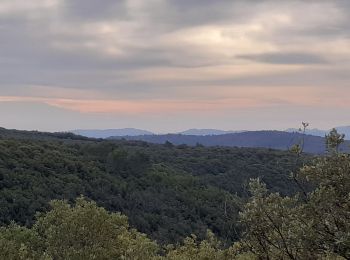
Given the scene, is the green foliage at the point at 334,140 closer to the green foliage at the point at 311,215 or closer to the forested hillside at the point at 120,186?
the green foliage at the point at 311,215

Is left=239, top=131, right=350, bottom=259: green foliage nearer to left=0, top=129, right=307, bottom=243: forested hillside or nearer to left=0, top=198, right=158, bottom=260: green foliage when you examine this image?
left=0, top=198, right=158, bottom=260: green foliage

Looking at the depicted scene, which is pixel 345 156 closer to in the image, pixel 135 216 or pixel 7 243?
pixel 7 243

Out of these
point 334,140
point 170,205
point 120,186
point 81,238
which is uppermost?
point 334,140

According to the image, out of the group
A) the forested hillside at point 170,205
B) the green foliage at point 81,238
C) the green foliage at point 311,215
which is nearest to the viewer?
the green foliage at point 311,215

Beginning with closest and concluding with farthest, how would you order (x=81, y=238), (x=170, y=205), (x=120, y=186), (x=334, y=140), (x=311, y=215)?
(x=311, y=215)
(x=334, y=140)
(x=81, y=238)
(x=170, y=205)
(x=120, y=186)

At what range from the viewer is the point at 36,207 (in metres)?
47.9

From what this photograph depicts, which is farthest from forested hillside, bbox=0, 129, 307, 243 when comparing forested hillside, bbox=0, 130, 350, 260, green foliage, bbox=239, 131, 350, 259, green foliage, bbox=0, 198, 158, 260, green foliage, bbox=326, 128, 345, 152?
green foliage, bbox=326, 128, 345, 152

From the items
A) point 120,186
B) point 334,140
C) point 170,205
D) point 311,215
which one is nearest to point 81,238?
point 311,215

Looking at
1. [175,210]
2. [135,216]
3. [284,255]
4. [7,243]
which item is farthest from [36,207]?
[284,255]

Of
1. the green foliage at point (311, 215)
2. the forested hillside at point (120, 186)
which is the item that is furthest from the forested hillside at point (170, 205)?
the forested hillside at point (120, 186)

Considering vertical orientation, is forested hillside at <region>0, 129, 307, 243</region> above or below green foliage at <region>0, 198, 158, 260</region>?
below

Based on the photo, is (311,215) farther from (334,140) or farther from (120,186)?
(120,186)

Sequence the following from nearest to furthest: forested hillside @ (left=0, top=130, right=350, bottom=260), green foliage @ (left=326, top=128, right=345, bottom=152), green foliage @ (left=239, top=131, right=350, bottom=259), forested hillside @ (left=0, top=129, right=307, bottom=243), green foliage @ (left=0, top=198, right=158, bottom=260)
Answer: green foliage @ (left=239, top=131, right=350, bottom=259) < forested hillside @ (left=0, top=130, right=350, bottom=260) < green foliage @ (left=326, top=128, right=345, bottom=152) < green foliage @ (left=0, top=198, right=158, bottom=260) < forested hillside @ (left=0, top=129, right=307, bottom=243)

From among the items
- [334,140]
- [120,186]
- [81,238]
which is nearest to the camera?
[334,140]
